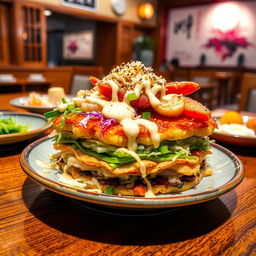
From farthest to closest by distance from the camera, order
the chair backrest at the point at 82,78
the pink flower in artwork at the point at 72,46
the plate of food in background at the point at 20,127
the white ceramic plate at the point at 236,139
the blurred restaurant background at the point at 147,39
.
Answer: the pink flower in artwork at the point at 72,46 < the blurred restaurant background at the point at 147,39 < the chair backrest at the point at 82,78 < the white ceramic plate at the point at 236,139 < the plate of food in background at the point at 20,127

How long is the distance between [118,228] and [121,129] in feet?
0.86

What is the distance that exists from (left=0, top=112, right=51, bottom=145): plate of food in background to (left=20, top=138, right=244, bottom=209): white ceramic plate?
0.56 feet

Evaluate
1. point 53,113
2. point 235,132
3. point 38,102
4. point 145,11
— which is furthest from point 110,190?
point 145,11

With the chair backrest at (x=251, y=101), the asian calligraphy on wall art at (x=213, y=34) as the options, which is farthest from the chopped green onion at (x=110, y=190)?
the asian calligraphy on wall art at (x=213, y=34)

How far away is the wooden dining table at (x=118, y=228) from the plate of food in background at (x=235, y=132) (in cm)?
47

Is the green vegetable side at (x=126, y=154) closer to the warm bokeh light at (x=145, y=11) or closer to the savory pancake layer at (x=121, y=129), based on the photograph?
the savory pancake layer at (x=121, y=129)

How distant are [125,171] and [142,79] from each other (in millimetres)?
312

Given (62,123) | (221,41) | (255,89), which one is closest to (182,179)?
(62,123)

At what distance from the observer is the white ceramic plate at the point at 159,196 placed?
1.97 feet

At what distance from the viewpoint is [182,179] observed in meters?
0.81

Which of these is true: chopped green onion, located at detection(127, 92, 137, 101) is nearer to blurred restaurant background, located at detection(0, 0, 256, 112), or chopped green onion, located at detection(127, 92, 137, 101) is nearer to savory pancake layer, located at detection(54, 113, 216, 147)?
savory pancake layer, located at detection(54, 113, 216, 147)

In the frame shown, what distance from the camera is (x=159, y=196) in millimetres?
744

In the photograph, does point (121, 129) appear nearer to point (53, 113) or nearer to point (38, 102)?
point (53, 113)

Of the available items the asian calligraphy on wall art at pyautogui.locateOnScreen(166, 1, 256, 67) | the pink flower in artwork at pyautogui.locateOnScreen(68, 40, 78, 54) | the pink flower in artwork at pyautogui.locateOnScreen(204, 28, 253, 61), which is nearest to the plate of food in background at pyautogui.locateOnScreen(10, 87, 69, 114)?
the asian calligraphy on wall art at pyautogui.locateOnScreen(166, 1, 256, 67)
